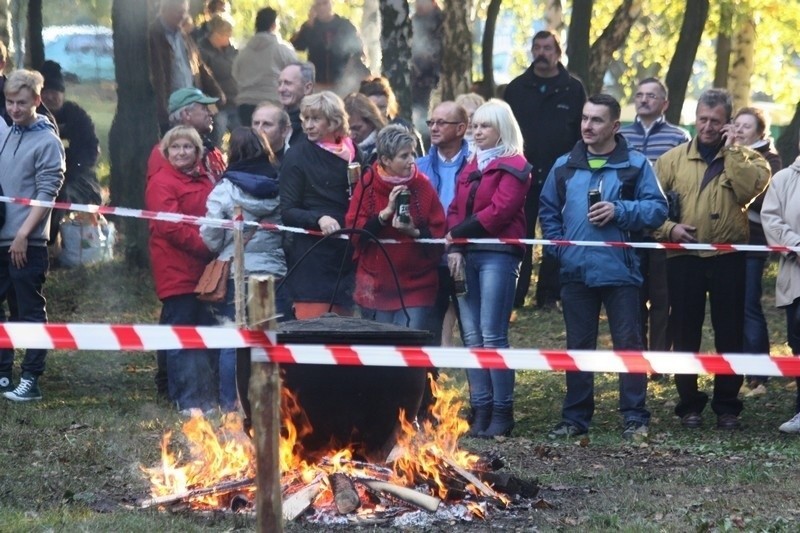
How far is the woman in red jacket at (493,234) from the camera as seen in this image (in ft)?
33.8

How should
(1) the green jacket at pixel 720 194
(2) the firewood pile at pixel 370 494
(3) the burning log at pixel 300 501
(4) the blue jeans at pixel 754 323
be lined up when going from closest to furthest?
(3) the burning log at pixel 300 501, (2) the firewood pile at pixel 370 494, (1) the green jacket at pixel 720 194, (4) the blue jeans at pixel 754 323

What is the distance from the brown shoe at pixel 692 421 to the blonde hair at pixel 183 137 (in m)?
4.11

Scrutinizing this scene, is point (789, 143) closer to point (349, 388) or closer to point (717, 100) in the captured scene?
point (717, 100)

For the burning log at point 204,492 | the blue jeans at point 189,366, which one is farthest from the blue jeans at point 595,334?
the burning log at point 204,492

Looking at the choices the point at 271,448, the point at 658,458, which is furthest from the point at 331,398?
the point at 658,458

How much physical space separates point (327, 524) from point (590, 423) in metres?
4.07

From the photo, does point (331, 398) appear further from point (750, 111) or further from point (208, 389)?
point (750, 111)

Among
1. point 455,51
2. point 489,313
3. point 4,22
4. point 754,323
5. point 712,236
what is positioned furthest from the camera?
point 455,51

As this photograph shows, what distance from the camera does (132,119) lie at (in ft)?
54.5

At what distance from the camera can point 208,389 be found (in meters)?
11.4

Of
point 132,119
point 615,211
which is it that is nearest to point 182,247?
point 615,211

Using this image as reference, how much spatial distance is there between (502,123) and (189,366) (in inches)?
119

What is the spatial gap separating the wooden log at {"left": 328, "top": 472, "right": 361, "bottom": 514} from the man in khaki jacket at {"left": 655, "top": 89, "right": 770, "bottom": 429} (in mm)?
4132

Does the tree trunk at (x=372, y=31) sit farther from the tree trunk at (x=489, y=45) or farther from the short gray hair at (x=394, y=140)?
the short gray hair at (x=394, y=140)
